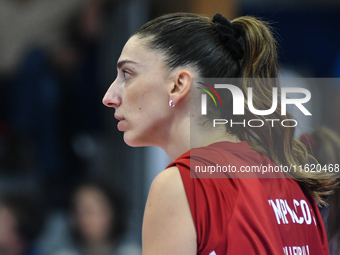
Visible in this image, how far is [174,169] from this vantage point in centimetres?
77

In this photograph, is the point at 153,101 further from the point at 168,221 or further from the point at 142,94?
the point at 168,221

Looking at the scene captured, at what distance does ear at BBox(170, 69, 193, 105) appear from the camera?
96cm

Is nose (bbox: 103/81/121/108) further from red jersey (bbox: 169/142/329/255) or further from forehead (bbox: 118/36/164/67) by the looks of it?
red jersey (bbox: 169/142/329/255)

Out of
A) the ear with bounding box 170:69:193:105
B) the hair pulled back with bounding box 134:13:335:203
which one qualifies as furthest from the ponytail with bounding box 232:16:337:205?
the ear with bounding box 170:69:193:105

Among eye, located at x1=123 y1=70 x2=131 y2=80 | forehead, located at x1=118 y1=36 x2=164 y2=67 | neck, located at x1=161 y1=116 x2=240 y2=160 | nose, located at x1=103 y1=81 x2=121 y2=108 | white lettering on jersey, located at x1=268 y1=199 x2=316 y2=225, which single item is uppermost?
forehead, located at x1=118 y1=36 x2=164 y2=67

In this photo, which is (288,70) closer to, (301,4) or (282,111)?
(301,4)

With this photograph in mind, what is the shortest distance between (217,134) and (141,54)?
0.30m

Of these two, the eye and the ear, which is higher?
the eye

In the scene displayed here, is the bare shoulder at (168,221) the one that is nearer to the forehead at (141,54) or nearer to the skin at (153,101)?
the skin at (153,101)

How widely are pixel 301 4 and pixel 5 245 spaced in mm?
2555

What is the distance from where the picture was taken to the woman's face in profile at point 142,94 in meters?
0.98

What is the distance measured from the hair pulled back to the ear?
0.03m

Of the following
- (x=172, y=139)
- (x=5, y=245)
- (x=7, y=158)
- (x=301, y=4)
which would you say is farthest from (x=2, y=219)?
(x=301, y=4)

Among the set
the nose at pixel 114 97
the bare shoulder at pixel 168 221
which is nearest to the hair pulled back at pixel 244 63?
the nose at pixel 114 97
